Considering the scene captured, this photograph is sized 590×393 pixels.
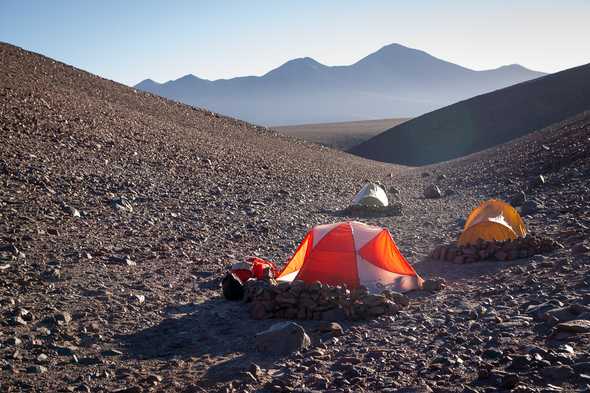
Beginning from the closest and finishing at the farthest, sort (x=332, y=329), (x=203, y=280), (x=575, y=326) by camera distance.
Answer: (x=575, y=326) → (x=332, y=329) → (x=203, y=280)

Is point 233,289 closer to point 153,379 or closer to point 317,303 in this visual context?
point 317,303

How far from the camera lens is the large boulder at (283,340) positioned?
26.2ft

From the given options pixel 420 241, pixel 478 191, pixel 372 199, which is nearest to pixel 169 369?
pixel 420 241

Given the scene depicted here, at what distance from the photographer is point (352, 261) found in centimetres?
1082

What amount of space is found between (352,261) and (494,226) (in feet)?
13.6

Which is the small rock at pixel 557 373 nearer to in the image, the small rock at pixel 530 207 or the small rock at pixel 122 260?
the small rock at pixel 122 260

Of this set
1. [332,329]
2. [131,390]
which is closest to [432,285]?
[332,329]

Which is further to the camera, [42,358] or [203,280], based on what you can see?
[203,280]

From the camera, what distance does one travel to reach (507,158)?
35188 millimetres

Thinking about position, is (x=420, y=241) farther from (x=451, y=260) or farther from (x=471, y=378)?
(x=471, y=378)

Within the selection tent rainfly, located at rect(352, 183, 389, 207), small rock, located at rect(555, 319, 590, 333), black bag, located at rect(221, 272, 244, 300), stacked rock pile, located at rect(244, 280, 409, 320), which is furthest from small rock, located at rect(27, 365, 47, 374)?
tent rainfly, located at rect(352, 183, 389, 207)

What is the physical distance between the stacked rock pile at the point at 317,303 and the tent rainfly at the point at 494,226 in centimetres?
428

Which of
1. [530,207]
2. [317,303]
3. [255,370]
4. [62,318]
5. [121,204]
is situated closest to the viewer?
[255,370]

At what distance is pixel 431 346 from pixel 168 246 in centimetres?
681
